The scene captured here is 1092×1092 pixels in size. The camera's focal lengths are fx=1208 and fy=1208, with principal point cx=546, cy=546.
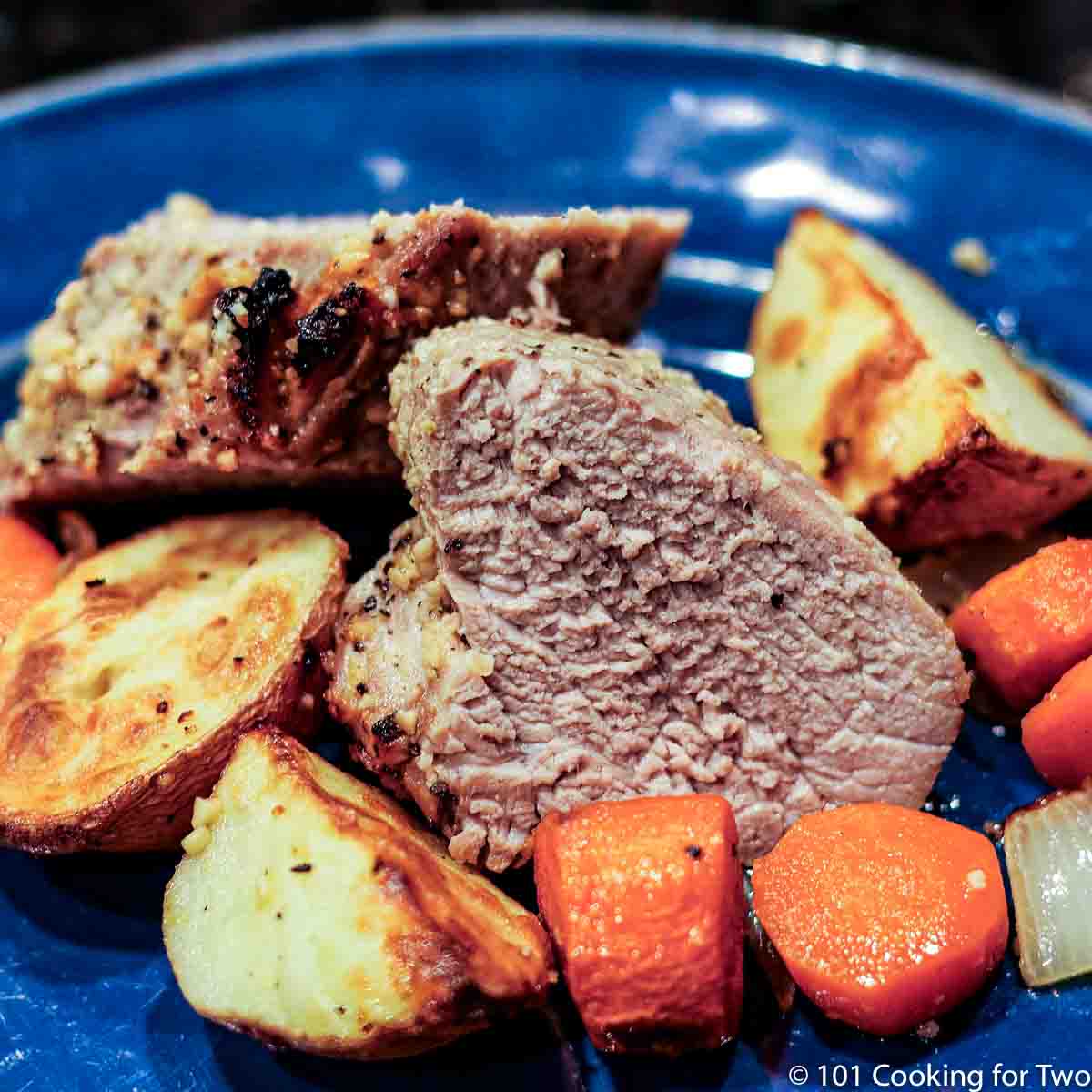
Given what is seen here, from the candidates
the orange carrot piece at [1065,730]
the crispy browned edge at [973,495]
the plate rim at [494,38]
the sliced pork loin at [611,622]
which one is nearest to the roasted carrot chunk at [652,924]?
the sliced pork loin at [611,622]

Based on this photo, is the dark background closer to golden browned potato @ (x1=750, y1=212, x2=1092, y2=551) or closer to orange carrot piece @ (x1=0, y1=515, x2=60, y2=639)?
golden browned potato @ (x1=750, y1=212, x2=1092, y2=551)

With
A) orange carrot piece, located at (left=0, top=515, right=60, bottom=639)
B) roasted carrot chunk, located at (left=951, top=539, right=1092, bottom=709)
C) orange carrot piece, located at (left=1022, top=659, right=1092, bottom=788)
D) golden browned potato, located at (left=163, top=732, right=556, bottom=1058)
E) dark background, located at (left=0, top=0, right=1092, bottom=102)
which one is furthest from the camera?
dark background, located at (left=0, top=0, right=1092, bottom=102)

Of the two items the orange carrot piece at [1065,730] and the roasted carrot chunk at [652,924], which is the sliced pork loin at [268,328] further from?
the orange carrot piece at [1065,730]

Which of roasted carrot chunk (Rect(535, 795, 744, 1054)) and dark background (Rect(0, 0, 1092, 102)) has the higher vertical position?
dark background (Rect(0, 0, 1092, 102))

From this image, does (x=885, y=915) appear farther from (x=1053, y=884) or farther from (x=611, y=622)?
(x=611, y=622)

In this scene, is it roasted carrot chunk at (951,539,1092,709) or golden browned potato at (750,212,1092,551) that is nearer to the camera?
roasted carrot chunk at (951,539,1092,709)

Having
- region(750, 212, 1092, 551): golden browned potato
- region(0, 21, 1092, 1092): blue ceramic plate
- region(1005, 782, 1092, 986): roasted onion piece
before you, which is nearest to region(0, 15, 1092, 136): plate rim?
region(0, 21, 1092, 1092): blue ceramic plate
